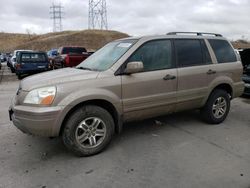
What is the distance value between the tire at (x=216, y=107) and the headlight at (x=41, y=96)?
10.5 feet

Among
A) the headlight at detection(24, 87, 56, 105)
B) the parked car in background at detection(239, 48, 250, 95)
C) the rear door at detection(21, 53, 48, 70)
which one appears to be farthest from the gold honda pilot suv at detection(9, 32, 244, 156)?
the rear door at detection(21, 53, 48, 70)

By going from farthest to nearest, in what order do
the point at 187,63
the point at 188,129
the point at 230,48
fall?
the point at 230,48
the point at 188,129
the point at 187,63

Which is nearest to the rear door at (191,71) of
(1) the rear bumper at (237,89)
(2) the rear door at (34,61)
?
(1) the rear bumper at (237,89)

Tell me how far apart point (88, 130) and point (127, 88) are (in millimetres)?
906

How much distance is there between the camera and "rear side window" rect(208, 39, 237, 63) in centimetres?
530

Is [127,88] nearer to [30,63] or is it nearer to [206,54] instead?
[206,54]

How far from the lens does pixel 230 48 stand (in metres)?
5.59

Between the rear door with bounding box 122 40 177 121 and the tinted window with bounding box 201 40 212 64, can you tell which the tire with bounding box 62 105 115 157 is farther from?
the tinted window with bounding box 201 40 212 64

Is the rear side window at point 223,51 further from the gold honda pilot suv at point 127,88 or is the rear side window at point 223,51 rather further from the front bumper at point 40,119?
the front bumper at point 40,119

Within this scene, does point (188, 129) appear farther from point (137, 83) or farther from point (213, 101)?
point (137, 83)

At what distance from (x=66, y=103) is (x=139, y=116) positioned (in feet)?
4.45

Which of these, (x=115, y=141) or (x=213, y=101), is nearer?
(x=115, y=141)

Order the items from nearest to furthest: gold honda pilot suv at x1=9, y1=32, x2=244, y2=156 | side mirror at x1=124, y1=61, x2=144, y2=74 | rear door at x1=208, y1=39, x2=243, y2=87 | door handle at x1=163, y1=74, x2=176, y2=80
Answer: gold honda pilot suv at x1=9, y1=32, x2=244, y2=156 < side mirror at x1=124, y1=61, x2=144, y2=74 < door handle at x1=163, y1=74, x2=176, y2=80 < rear door at x1=208, y1=39, x2=243, y2=87

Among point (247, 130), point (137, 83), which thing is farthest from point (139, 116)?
point (247, 130)
